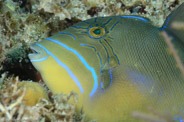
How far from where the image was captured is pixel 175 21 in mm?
2133

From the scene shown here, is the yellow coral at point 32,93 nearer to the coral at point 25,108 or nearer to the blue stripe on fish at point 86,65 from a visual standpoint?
the coral at point 25,108

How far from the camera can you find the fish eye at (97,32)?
1990mm

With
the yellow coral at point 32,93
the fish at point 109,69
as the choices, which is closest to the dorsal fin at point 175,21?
the fish at point 109,69

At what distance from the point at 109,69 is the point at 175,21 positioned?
98cm

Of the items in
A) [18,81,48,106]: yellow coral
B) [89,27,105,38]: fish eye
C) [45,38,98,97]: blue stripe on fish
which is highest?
[89,27,105,38]: fish eye

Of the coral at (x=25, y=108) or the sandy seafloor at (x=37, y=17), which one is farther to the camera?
the sandy seafloor at (x=37, y=17)

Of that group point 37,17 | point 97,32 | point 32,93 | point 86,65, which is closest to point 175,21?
point 97,32

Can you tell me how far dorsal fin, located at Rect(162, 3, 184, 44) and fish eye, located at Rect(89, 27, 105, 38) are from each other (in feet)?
2.60

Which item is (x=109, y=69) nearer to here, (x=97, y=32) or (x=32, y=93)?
(x=97, y=32)

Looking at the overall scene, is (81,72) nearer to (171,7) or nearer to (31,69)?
(31,69)

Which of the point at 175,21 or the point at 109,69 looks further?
the point at 175,21

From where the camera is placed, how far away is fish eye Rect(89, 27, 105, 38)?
6.53 feet

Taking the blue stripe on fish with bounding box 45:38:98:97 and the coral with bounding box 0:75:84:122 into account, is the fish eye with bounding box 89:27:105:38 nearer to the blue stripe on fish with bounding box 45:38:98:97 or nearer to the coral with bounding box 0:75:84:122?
the blue stripe on fish with bounding box 45:38:98:97

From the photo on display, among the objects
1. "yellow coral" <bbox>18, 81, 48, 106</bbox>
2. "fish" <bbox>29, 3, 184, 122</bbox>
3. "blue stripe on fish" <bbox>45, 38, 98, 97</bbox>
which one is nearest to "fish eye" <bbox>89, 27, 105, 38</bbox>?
"fish" <bbox>29, 3, 184, 122</bbox>
